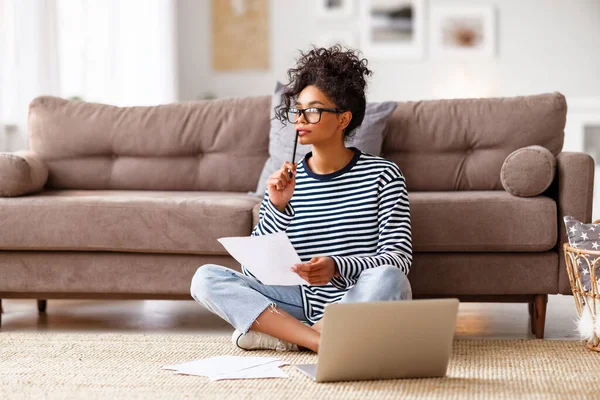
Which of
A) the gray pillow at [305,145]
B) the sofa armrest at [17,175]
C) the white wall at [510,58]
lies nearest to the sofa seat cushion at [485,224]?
the gray pillow at [305,145]

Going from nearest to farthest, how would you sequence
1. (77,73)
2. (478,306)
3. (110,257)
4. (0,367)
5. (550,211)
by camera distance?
1. (0,367)
2. (550,211)
3. (110,257)
4. (478,306)
5. (77,73)

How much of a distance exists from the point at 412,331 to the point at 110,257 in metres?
1.23

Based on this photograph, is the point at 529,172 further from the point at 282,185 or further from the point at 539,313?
the point at 282,185

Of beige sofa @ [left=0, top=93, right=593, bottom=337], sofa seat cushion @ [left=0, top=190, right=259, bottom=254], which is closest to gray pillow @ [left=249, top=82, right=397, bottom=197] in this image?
beige sofa @ [left=0, top=93, right=593, bottom=337]

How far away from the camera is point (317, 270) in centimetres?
205

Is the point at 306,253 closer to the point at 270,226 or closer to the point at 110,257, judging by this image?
the point at 270,226

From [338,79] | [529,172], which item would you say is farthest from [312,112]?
[529,172]

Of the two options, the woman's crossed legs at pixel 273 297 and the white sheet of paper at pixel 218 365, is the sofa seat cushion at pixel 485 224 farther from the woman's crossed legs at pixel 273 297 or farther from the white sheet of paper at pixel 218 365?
the white sheet of paper at pixel 218 365

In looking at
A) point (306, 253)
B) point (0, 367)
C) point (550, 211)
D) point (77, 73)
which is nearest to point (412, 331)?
point (306, 253)

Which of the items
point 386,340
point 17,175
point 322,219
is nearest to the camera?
point 386,340

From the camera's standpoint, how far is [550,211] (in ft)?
8.39

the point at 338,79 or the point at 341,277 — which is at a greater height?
the point at 338,79

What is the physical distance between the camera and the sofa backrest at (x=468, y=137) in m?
3.02

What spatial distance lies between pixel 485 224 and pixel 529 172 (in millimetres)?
216
